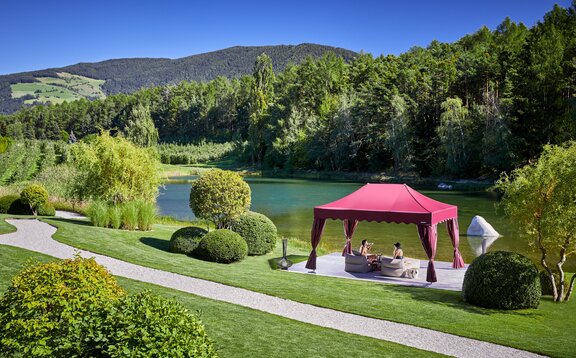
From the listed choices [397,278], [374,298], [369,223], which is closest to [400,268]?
[397,278]

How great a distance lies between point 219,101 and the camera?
436 feet

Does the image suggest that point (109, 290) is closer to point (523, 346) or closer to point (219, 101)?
point (523, 346)

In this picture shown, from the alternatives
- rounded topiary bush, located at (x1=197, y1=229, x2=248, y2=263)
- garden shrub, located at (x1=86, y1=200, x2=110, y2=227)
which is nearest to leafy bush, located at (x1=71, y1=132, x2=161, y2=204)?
garden shrub, located at (x1=86, y1=200, x2=110, y2=227)

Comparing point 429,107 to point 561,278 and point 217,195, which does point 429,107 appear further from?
point 561,278

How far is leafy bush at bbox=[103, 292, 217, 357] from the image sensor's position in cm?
431

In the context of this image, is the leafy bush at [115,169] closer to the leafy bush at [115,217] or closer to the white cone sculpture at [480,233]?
the leafy bush at [115,217]

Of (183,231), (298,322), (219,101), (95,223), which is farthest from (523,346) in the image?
(219,101)

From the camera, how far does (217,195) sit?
58.1 ft

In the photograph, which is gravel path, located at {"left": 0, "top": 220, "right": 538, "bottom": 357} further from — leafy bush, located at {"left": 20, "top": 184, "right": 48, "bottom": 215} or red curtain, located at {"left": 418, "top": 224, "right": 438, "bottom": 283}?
leafy bush, located at {"left": 20, "top": 184, "right": 48, "bottom": 215}

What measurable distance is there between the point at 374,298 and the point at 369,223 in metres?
19.2

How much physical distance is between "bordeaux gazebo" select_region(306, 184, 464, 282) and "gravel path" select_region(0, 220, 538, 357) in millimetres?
5016

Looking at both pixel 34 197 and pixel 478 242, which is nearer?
pixel 34 197

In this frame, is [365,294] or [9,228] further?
[9,228]

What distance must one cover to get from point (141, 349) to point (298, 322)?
5.81 metres
